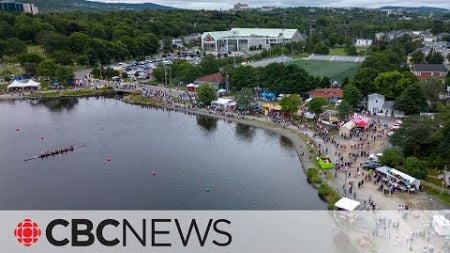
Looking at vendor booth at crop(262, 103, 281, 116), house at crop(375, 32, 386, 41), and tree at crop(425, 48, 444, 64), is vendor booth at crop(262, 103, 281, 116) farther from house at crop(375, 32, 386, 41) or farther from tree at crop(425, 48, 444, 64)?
house at crop(375, 32, 386, 41)

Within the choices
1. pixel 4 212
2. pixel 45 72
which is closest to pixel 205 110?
pixel 4 212

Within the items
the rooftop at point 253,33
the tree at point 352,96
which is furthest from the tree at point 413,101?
the rooftop at point 253,33

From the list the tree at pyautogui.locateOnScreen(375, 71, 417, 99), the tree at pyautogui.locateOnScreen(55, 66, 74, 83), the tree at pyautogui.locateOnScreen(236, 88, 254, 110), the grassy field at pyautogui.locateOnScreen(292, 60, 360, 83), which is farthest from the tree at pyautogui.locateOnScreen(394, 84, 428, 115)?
the tree at pyautogui.locateOnScreen(55, 66, 74, 83)

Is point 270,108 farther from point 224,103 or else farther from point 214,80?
point 214,80

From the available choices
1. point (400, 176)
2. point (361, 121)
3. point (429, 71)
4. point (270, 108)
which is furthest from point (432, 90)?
point (400, 176)

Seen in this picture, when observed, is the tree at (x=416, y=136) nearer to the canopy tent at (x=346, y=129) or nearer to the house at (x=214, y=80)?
the canopy tent at (x=346, y=129)
